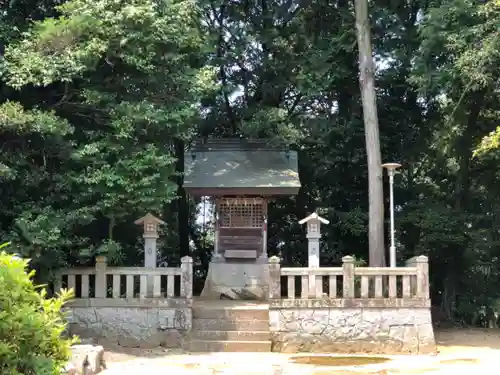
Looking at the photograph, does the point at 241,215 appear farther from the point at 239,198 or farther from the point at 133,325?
the point at 133,325

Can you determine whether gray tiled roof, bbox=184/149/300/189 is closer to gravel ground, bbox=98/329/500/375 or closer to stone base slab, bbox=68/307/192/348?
stone base slab, bbox=68/307/192/348

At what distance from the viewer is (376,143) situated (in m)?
13.7

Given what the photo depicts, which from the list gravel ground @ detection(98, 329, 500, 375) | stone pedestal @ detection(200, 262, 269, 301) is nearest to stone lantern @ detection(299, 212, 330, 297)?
stone pedestal @ detection(200, 262, 269, 301)

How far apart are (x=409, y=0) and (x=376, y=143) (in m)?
5.29

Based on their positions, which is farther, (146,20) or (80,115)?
(80,115)

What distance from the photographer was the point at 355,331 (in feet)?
36.9

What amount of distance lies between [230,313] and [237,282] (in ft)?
8.24

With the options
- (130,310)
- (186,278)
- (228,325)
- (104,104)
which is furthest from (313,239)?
(104,104)

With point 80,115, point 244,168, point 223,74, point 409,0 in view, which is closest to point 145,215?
point 80,115

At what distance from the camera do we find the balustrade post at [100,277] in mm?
11328

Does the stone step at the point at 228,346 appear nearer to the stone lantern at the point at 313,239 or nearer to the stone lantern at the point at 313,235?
the stone lantern at the point at 313,239

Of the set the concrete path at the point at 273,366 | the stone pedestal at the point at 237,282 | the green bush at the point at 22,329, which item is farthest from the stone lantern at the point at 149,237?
the green bush at the point at 22,329

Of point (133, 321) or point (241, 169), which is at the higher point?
point (241, 169)

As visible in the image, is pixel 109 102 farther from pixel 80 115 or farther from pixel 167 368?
pixel 167 368
